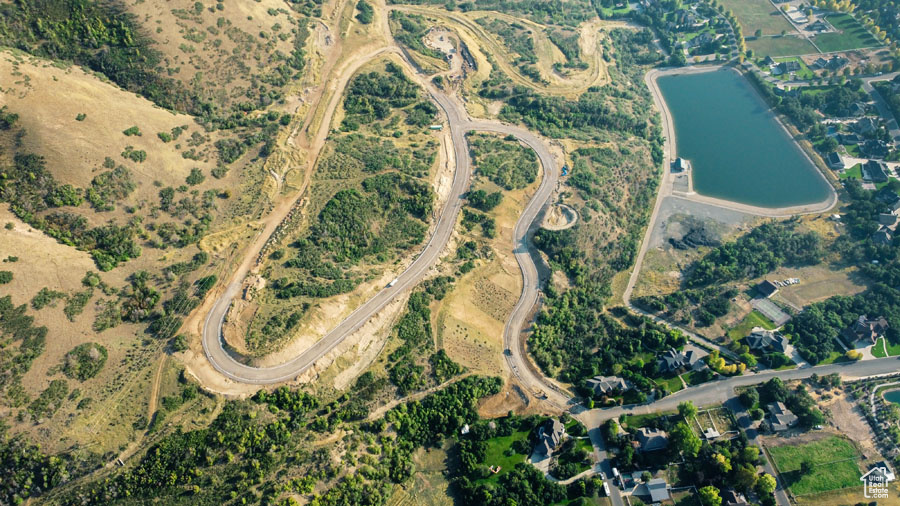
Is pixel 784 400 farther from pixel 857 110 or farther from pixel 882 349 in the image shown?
pixel 857 110

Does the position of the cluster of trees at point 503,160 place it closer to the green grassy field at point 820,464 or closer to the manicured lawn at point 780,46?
the green grassy field at point 820,464

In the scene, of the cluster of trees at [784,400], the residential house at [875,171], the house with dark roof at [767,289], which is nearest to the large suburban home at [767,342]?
the cluster of trees at [784,400]

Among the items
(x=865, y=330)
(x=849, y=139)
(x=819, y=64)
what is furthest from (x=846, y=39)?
(x=865, y=330)

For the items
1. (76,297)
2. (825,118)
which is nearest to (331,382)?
(76,297)

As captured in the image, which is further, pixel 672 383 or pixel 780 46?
pixel 780 46

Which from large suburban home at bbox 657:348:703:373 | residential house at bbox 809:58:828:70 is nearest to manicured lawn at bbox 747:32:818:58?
residential house at bbox 809:58:828:70
